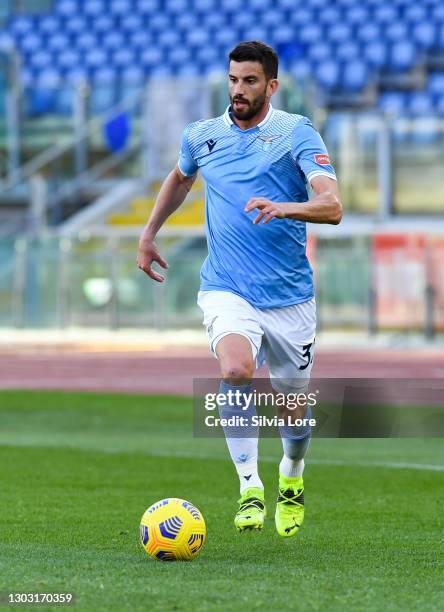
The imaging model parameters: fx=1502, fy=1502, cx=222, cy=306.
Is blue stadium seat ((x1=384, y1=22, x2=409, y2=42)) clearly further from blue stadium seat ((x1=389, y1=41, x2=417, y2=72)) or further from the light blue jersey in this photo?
the light blue jersey

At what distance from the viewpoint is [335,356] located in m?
24.9

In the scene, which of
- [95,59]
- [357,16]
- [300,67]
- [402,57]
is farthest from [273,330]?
[95,59]

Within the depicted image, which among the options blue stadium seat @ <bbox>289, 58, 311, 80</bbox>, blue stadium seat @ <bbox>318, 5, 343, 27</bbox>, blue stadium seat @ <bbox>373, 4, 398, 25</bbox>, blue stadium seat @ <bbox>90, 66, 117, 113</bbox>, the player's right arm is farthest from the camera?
blue stadium seat @ <bbox>318, 5, 343, 27</bbox>

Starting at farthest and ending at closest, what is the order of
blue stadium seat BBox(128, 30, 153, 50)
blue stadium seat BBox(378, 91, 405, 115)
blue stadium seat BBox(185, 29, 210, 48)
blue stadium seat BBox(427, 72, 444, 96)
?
blue stadium seat BBox(128, 30, 153, 50) → blue stadium seat BBox(185, 29, 210, 48) → blue stadium seat BBox(378, 91, 405, 115) → blue stadium seat BBox(427, 72, 444, 96)

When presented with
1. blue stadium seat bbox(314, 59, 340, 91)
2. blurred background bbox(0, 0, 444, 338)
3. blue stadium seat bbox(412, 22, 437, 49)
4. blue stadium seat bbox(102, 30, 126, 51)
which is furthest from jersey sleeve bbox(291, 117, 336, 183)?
blue stadium seat bbox(102, 30, 126, 51)

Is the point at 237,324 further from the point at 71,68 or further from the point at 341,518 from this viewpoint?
the point at 71,68

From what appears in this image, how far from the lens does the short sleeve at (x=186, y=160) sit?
7449 mm

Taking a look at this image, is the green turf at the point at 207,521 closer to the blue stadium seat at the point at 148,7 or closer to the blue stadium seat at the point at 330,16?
the blue stadium seat at the point at 330,16

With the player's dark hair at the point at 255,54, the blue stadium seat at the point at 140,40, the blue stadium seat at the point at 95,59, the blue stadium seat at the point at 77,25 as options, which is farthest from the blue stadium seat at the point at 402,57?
the player's dark hair at the point at 255,54

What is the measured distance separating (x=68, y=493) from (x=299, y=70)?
23.4 meters

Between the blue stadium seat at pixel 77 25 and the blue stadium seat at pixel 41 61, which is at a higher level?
the blue stadium seat at pixel 77 25

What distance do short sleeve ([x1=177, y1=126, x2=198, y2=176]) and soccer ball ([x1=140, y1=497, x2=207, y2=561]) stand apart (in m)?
1.86

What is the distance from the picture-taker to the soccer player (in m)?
7.00

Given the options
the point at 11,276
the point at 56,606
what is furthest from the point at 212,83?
the point at 56,606
